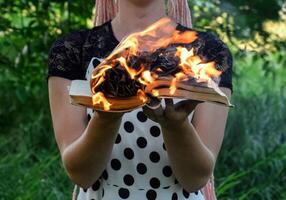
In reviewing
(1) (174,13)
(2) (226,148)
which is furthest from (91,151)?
(2) (226,148)

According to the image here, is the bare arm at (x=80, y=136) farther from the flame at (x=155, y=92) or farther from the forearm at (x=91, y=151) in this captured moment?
the flame at (x=155, y=92)

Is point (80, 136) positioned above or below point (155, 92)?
below

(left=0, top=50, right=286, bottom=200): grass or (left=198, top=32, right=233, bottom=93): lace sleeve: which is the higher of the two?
(left=198, top=32, right=233, bottom=93): lace sleeve

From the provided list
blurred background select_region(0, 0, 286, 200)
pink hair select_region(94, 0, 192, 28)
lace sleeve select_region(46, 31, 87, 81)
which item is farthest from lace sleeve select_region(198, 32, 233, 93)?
blurred background select_region(0, 0, 286, 200)

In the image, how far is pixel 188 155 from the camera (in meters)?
1.68

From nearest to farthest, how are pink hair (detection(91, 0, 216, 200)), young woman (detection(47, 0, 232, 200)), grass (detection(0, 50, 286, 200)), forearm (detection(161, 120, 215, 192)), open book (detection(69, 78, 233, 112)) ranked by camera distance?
open book (detection(69, 78, 233, 112)) → forearm (detection(161, 120, 215, 192)) → young woman (detection(47, 0, 232, 200)) → pink hair (detection(91, 0, 216, 200)) → grass (detection(0, 50, 286, 200))

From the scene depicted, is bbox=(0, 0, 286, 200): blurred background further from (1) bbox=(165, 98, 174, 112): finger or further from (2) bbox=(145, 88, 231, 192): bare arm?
(1) bbox=(165, 98, 174, 112): finger

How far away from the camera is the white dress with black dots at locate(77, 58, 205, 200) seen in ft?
6.07

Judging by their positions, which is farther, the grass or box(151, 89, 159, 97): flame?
the grass

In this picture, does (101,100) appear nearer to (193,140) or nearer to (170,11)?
(193,140)

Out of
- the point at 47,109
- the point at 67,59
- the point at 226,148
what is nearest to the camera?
the point at 67,59

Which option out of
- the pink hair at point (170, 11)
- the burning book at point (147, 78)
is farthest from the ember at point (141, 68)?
the pink hair at point (170, 11)

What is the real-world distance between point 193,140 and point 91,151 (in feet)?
0.73

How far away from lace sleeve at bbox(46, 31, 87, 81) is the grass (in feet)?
5.97
